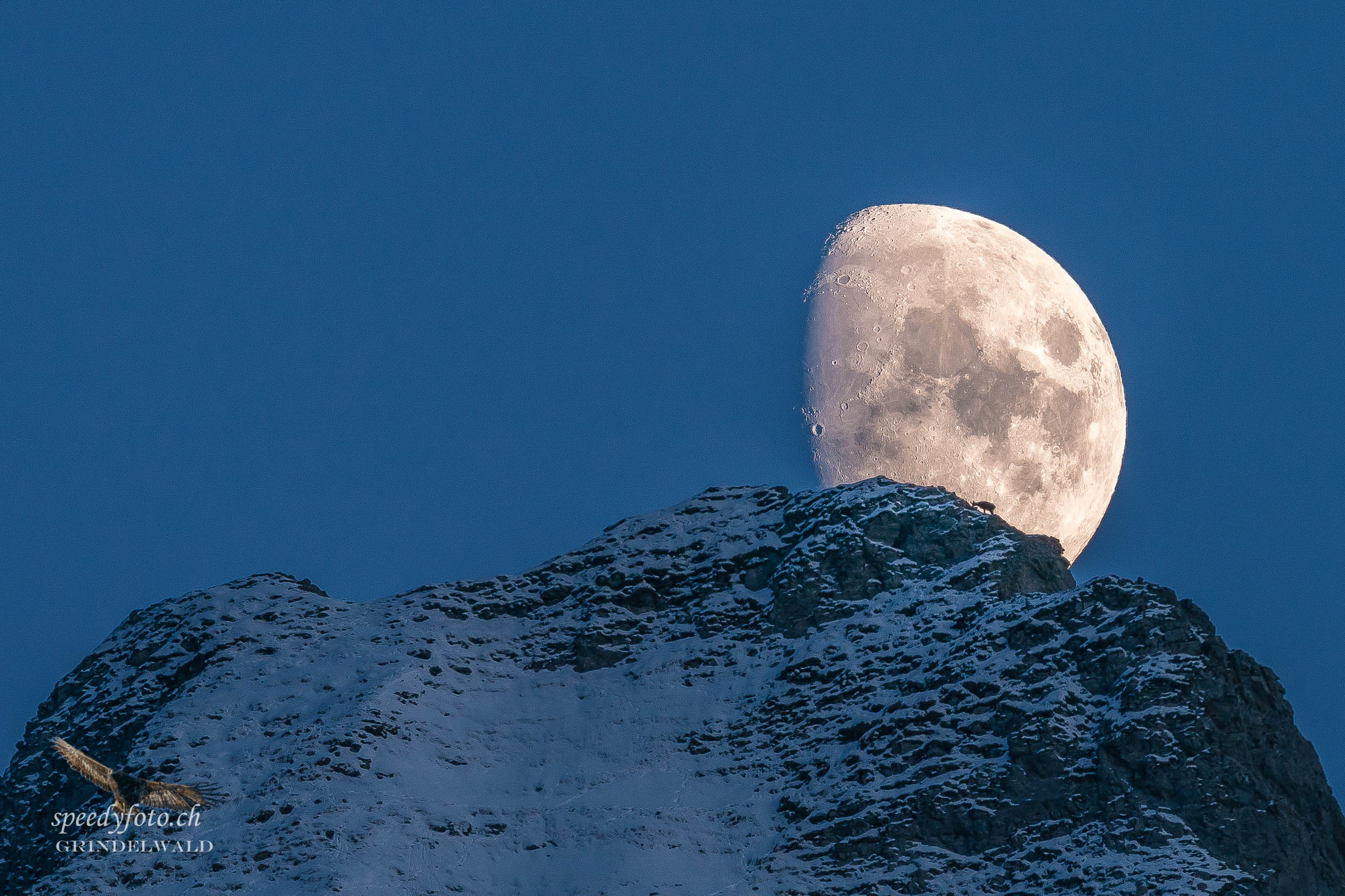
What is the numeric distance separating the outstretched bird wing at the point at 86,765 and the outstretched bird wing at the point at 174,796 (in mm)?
1128

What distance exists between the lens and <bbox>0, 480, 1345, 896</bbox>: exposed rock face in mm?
57531

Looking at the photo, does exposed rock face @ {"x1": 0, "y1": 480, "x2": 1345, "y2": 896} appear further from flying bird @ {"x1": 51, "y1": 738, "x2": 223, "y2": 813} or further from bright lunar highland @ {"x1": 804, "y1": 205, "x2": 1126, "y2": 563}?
flying bird @ {"x1": 51, "y1": 738, "x2": 223, "y2": 813}

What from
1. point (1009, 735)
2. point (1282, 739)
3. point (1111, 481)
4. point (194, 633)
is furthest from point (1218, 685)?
point (194, 633)

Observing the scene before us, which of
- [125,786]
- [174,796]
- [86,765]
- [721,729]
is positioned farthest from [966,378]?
[86,765]

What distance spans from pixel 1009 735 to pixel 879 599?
11094mm

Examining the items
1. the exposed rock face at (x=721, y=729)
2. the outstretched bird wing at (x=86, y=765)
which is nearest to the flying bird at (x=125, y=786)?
the outstretched bird wing at (x=86, y=765)

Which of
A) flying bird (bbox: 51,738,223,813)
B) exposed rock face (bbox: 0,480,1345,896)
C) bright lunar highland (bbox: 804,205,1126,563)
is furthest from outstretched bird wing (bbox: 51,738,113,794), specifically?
bright lunar highland (bbox: 804,205,1126,563)

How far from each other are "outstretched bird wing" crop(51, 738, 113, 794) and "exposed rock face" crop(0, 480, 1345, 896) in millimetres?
8855

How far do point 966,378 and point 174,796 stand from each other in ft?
116

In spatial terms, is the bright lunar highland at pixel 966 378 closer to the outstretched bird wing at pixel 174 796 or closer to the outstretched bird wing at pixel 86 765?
the outstretched bird wing at pixel 174 796

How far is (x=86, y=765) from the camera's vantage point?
49781mm

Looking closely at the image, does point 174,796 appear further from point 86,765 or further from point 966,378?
point 966,378

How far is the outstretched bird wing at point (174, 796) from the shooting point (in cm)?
5272

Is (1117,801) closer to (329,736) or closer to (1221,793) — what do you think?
(1221,793)
